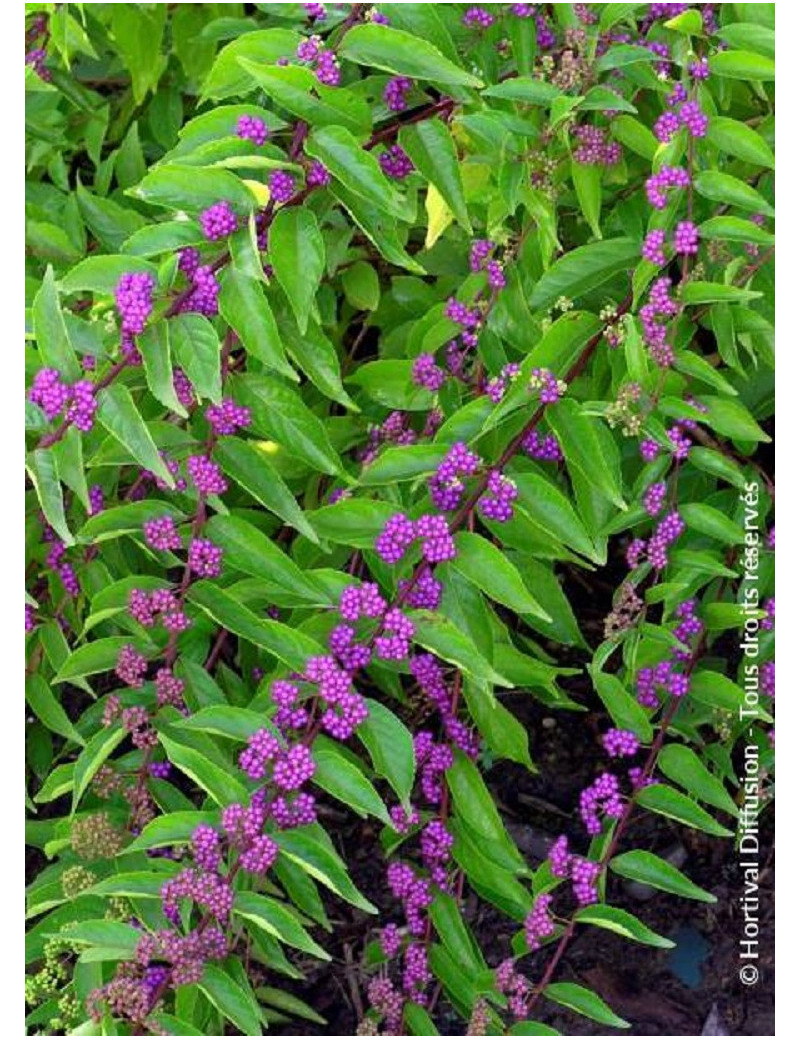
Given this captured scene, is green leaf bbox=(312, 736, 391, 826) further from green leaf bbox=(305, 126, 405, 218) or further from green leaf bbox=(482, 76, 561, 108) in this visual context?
green leaf bbox=(482, 76, 561, 108)

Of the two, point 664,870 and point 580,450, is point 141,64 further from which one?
point 664,870

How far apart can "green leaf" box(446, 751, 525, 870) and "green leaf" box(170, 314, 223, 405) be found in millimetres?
766

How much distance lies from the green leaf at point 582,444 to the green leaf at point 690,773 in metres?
0.44

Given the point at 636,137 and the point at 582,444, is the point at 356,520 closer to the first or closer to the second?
the point at 582,444

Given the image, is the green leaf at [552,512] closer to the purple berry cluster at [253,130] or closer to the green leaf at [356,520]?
the green leaf at [356,520]

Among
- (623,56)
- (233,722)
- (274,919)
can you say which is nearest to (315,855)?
(274,919)

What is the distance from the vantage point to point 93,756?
198cm

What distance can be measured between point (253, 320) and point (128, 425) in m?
0.21

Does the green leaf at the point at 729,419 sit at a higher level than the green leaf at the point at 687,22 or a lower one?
lower

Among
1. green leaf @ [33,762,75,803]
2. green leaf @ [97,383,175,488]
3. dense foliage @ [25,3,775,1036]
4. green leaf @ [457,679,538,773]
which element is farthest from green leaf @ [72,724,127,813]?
green leaf @ [457,679,538,773]

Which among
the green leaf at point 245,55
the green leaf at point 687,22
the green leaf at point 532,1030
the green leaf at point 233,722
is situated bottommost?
the green leaf at point 532,1030

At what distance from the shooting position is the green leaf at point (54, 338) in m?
1.81

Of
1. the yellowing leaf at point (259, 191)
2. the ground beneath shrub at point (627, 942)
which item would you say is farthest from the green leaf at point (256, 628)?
the ground beneath shrub at point (627, 942)
